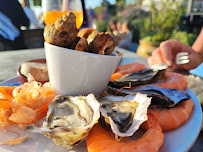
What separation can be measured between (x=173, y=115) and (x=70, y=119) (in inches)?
11.3

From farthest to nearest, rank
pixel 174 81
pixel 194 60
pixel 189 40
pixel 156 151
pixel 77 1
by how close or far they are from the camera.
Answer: pixel 189 40, pixel 194 60, pixel 77 1, pixel 174 81, pixel 156 151

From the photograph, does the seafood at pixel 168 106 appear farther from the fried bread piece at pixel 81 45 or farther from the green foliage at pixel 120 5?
the green foliage at pixel 120 5

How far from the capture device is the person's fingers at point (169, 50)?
1169 mm

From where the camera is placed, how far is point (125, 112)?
49 cm

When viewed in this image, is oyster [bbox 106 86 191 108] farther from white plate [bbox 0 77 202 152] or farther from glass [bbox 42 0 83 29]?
glass [bbox 42 0 83 29]

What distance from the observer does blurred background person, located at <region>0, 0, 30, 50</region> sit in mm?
2100

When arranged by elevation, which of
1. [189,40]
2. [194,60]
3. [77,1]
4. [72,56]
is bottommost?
[189,40]

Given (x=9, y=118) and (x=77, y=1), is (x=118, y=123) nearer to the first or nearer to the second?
(x=9, y=118)

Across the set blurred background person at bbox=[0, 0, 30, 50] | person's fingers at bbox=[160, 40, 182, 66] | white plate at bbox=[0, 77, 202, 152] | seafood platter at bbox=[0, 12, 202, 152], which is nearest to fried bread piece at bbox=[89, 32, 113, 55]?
seafood platter at bbox=[0, 12, 202, 152]

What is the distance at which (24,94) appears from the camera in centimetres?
57

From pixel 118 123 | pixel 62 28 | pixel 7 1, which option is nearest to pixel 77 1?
pixel 62 28

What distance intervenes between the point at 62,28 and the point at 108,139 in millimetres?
339

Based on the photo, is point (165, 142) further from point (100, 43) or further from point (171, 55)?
point (171, 55)

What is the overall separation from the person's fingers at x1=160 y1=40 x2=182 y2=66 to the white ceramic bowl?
702 millimetres
